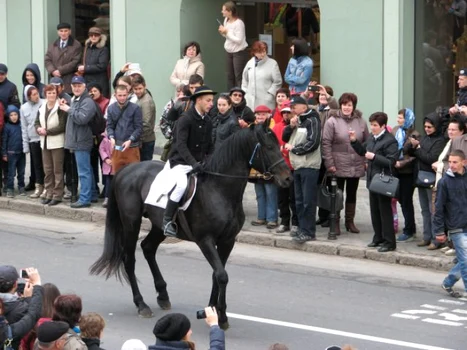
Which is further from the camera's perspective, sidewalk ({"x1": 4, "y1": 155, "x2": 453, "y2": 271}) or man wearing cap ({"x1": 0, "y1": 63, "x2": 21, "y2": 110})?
man wearing cap ({"x1": 0, "y1": 63, "x2": 21, "y2": 110})

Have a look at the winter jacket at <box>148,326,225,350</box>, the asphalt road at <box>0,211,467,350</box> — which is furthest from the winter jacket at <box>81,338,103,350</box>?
the asphalt road at <box>0,211,467,350</box>

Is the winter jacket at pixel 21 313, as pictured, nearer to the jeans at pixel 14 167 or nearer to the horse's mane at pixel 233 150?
the horse's mane at pixel 233 150

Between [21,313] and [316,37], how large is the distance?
1249 centimetres

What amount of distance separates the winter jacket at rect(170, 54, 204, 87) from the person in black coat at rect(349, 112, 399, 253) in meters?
5.48

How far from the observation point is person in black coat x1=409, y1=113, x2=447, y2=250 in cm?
1647

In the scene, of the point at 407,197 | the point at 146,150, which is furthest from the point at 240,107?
the point at 407,197

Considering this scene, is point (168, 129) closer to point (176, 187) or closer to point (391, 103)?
point (391, 103)

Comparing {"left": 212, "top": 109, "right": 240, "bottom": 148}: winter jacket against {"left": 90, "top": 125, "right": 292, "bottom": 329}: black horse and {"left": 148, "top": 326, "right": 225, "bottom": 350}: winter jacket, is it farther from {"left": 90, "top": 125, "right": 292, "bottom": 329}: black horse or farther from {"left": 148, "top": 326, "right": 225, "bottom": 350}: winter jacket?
{"left": 148, "top": 326, "right": 225, "bottom": 350}: winter jacket

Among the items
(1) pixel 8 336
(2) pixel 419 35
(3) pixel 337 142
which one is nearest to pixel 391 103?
(2) pixel 419 35

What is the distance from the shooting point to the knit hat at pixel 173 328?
9.65 meters

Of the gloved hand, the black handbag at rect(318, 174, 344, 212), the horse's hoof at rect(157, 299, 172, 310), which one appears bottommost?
the horse's hoof at rect(157, 299, 172, 310)

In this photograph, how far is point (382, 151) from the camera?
656 inches

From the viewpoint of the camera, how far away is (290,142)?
17.3 meters

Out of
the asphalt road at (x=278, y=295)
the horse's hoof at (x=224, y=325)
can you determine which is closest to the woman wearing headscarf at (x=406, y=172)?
the asphalt road at (x=278, y=295)
